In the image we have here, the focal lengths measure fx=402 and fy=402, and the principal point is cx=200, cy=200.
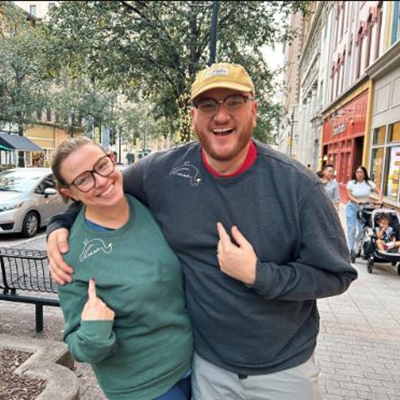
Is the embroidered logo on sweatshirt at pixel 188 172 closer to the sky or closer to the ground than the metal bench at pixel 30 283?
closer to the sky

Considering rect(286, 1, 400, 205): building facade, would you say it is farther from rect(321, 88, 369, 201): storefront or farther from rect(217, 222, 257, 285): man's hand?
rect(217, 222, 257, 285): man's hand

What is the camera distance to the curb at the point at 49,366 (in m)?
2.48

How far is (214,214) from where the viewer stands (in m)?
1.61

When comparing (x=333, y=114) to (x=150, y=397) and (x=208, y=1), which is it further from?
(x=150, y=397)

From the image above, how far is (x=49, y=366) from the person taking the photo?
2811 mm

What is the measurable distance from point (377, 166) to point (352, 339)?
10540mm

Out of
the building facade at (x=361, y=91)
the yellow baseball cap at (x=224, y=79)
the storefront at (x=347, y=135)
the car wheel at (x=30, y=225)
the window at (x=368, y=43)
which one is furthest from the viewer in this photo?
the storefront at (x=347, y=135)

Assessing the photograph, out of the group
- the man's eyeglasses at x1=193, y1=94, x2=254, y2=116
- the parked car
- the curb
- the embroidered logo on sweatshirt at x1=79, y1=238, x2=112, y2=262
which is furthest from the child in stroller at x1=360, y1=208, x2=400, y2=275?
the parked car

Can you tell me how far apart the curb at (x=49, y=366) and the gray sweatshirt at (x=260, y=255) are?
123 centimetres

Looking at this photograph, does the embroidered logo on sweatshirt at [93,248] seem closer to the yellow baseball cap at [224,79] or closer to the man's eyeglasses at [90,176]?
the man's eyeglasses at [90,176]

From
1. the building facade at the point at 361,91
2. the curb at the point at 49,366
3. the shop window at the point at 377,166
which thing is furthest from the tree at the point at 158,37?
the curb at the point at 49,366

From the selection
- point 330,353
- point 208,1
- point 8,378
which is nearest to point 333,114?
point 208,1

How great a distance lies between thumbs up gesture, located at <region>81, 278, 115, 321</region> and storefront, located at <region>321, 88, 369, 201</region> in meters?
15.4

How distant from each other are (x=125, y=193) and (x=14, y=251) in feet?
8.99
